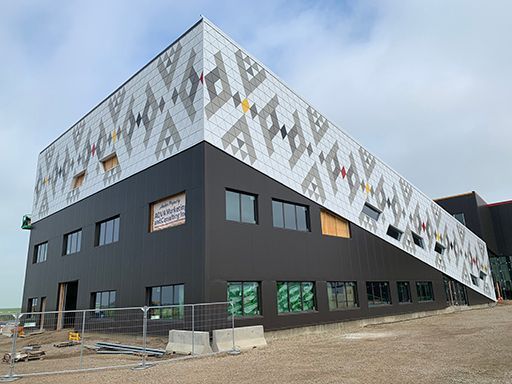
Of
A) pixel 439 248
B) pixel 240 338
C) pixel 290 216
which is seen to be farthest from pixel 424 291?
pixel 240 338

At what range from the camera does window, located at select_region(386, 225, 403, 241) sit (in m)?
29.2

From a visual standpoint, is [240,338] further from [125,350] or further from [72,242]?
[72,242]

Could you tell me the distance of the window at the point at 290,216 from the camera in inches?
787

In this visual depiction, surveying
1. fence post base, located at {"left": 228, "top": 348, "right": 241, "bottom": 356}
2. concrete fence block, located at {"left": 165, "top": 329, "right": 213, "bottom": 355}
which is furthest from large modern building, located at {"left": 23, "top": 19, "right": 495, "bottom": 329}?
fence post base, located at {"left": 228, "top": 348, "right": 241, "bottom": 356}

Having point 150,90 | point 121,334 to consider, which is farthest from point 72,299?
point 150,90

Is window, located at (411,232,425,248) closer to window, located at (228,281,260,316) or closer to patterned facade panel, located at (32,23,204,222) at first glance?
window, located at (228,281,260,316)

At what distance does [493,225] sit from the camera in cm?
5322

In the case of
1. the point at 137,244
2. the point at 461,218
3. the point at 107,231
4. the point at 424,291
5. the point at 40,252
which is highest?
the point at 461,218

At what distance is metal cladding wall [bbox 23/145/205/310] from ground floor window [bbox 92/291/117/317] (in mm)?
336

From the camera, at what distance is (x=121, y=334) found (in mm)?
19047

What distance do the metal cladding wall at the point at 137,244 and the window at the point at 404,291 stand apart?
18044 mm

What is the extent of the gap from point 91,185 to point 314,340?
17239 mm

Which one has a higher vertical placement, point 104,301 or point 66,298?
point 66,298

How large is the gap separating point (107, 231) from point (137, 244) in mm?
4421
